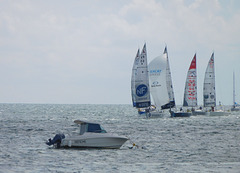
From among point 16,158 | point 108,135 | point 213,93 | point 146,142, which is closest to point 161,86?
point 213,93

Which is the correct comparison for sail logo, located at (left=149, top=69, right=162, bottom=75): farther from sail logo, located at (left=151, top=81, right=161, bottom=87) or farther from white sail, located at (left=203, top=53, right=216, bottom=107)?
white sail, located at (left=203, top=53, right=216, bottom=107)

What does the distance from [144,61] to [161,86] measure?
21.7 feet

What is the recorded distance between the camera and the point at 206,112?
365ft

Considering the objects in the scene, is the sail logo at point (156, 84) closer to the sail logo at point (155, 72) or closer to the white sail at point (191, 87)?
the sail logo at point (155, 72)

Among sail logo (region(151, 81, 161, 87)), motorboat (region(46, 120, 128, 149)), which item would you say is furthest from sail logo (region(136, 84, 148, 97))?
motorboat (region(46, 120, 128, 149))

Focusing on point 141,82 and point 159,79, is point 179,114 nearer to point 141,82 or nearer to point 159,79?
point 159,79

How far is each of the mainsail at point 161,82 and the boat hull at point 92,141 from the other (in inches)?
1971

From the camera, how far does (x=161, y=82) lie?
8775 cm

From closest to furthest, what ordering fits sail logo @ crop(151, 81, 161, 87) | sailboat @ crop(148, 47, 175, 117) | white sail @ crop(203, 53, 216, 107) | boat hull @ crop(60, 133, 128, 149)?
boat hull @ crop(60, 133, 128, 149), sailboat @ crop(148, 47, 175, 117), sail logo @ crop(151, 81, 161, 87), white sail @ crop(203, 53, 216, 107)

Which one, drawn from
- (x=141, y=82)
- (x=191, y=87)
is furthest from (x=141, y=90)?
(x=191, y=87)

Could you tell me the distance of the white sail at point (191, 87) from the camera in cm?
10700

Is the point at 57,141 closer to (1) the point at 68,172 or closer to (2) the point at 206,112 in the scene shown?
(1) the point at 68,172

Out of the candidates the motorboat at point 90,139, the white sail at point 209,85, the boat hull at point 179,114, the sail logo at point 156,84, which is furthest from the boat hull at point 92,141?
the white sail at point 209,85

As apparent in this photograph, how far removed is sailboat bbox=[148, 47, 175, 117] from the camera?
8619cm
